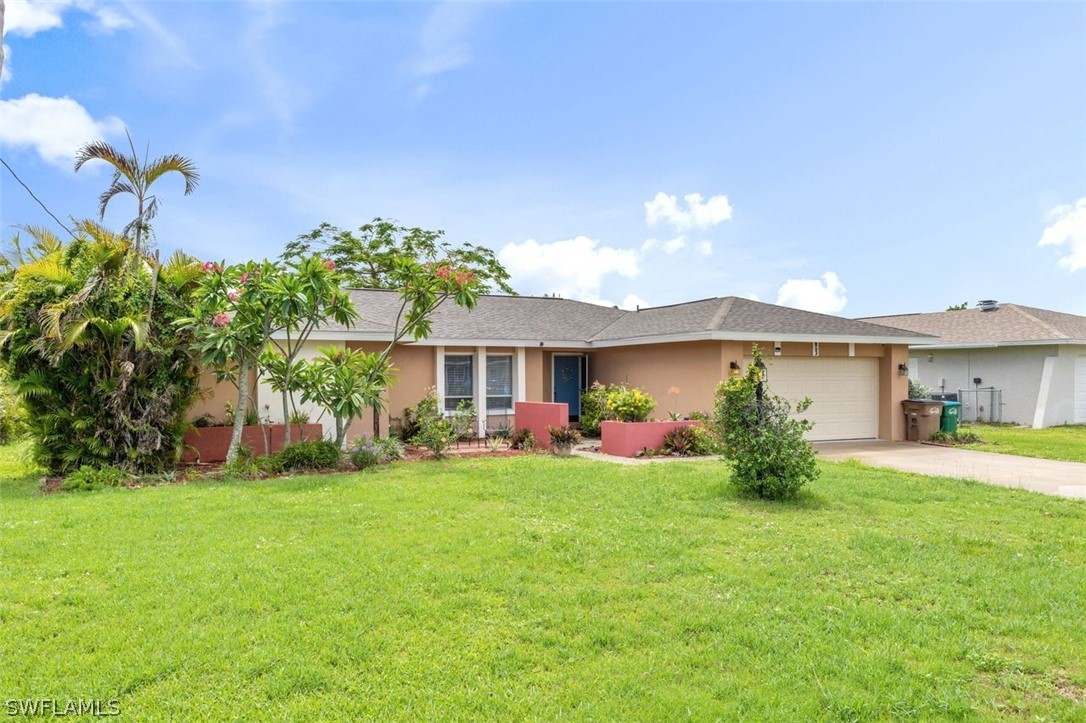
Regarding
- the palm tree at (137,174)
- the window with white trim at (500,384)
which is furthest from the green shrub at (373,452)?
the palm tree at (137,174)

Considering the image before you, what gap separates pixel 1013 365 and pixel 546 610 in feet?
76.3

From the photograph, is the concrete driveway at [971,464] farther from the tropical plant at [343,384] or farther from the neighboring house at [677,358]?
the tropical plant at [343,384]

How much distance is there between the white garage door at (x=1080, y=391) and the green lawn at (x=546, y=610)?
57.0 ft

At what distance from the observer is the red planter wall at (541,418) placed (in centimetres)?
1350

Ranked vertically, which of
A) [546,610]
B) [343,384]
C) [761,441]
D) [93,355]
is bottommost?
[546,610]

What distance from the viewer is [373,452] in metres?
11.3

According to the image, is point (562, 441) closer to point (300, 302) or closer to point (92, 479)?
point (300, 302)

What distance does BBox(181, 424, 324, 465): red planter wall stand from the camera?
40.0 ft

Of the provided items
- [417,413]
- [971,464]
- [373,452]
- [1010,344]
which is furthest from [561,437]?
[1010,344]

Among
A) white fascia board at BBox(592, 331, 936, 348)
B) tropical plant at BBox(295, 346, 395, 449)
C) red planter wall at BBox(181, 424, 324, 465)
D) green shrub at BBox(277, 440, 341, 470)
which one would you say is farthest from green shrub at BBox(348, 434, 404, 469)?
white fascia board at BBox(592, 331, 936, 348)

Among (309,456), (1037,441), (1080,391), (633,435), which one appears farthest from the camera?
(1080,391)

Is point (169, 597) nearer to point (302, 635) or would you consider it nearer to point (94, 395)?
point (302, 635)

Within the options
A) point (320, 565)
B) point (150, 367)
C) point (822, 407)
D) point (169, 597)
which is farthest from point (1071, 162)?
point (150, 367)

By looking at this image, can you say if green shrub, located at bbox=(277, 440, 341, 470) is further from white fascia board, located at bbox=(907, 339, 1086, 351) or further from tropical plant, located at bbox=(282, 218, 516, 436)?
tropical plant, located at bbox=(282, 218, 516, 436)
